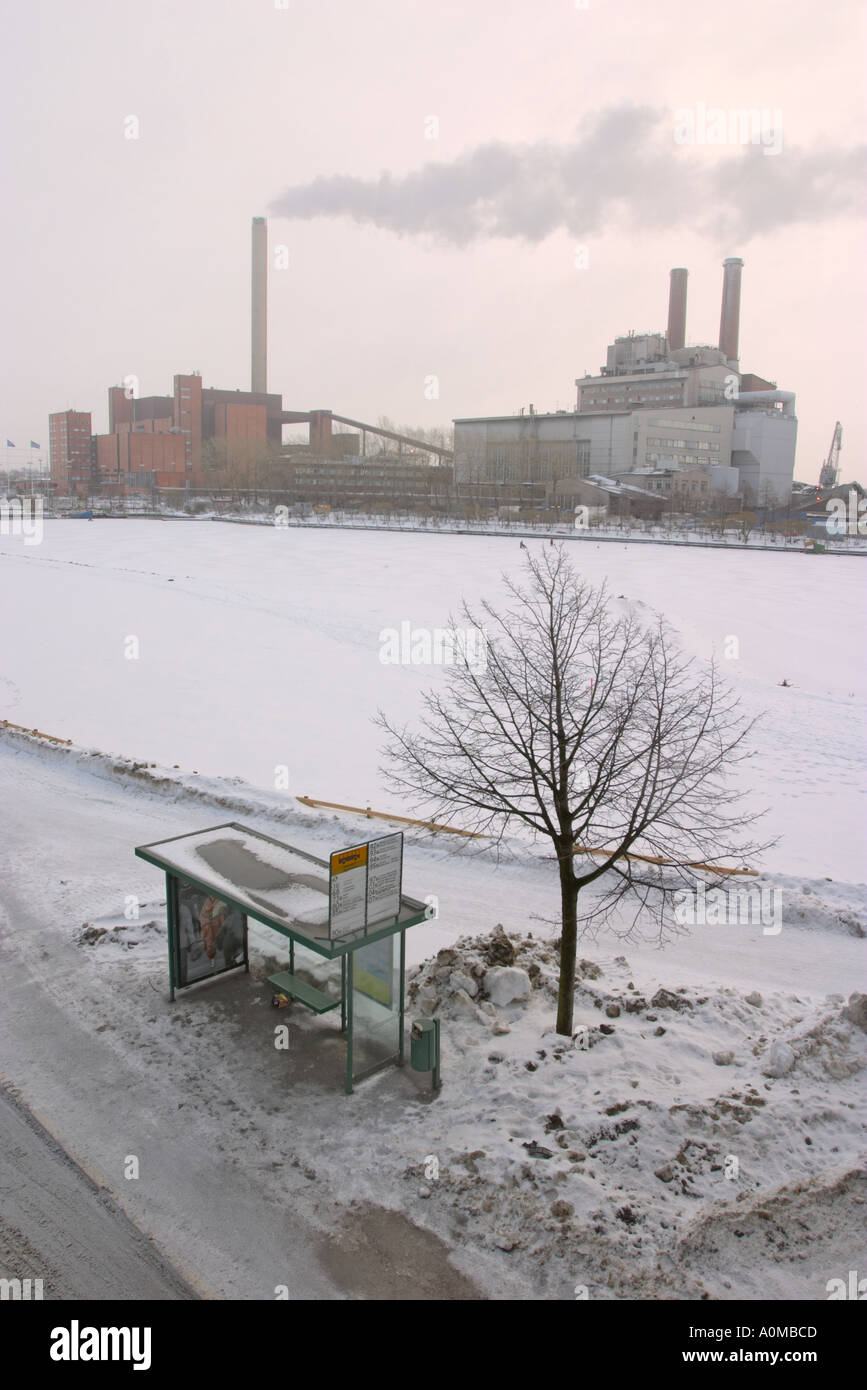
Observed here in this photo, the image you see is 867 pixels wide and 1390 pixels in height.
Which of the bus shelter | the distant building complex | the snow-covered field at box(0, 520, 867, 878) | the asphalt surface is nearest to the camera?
the asphalt surface

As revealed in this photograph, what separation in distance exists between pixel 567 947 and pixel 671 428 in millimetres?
101823

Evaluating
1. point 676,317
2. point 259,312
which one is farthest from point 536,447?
point 259,312

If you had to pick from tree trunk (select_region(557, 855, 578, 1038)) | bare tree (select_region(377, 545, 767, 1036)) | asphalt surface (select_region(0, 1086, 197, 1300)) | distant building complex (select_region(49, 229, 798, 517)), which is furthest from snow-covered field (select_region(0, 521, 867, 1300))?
distant building complex (select_region(49, 229, 798, 517))

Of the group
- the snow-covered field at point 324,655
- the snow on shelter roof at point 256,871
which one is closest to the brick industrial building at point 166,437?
the snow-covered field at point 324,655

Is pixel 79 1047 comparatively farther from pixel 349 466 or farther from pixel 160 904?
pixel 349 466

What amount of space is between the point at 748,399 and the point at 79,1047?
114 meters

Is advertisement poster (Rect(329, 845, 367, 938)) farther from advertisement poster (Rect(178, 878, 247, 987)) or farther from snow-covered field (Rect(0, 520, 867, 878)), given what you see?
snow-covered field (Rect(0, 520, 867, 878))

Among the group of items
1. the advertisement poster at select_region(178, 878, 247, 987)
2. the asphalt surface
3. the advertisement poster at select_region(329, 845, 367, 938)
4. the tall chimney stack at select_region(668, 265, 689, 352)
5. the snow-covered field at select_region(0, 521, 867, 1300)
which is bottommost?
the asphalt surface

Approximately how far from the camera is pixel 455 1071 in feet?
26.3

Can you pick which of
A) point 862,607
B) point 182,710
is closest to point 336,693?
point 182,710

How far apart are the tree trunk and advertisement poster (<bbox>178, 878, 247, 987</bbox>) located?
3.15 metres

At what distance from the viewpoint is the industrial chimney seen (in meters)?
109

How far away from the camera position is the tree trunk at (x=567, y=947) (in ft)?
26.9
